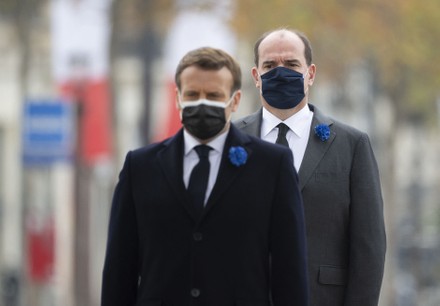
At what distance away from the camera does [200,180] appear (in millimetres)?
6297

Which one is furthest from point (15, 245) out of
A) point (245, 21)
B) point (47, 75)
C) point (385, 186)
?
point (245, 21)

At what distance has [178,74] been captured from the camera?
20.9 ft

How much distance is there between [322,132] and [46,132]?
52.2 ft

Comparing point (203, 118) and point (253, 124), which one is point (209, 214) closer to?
point (203, 118)

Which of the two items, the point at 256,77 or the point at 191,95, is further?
the point at 256,77

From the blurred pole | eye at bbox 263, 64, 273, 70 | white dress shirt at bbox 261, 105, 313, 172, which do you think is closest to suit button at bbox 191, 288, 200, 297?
white dress shirt at bbox 261, 105, 313, 172

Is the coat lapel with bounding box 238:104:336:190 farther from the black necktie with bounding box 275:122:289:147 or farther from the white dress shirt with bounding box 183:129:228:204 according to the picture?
the white dress shirt with bounding box 183:129:228:204

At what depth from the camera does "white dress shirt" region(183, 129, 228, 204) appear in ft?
20.7

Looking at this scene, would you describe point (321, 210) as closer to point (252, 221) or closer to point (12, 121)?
point (252, 221)

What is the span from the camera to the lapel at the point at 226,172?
6.25m

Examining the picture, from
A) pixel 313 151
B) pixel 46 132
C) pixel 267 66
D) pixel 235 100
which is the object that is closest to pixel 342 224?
pixel 313 151

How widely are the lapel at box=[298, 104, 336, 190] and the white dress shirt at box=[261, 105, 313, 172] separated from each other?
41mm

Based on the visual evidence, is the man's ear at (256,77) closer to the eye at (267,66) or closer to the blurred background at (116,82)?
the eye at (267,66)

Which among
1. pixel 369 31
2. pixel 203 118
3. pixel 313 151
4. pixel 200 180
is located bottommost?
pixel 200 180
